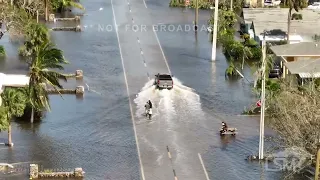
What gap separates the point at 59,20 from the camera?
3880 inches

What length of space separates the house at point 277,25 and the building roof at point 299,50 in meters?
9.72

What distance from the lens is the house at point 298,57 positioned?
6481 cm

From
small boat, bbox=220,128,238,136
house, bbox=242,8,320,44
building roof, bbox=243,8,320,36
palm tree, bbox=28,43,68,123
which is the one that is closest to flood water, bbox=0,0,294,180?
small boat, bbox=220,128,238,136

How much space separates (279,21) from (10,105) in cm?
4399

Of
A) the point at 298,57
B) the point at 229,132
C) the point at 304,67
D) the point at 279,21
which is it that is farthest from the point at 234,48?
the point at 229,132

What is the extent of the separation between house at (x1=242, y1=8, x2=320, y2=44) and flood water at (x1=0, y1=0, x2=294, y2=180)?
5.50m

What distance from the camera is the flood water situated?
49.1 metres

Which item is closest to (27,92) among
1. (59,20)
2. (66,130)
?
(66,130)

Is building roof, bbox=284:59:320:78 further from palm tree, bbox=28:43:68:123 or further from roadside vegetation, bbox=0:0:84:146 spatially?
palm tree, bbox=28:43:68:123

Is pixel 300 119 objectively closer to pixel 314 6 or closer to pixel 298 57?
pixel 298 57

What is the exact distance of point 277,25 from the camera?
288 feet

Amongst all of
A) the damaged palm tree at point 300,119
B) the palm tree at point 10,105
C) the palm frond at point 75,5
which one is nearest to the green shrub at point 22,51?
the palm tree at point 10,105

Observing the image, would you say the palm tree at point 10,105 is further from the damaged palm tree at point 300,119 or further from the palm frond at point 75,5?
the palm frond at point 75,5

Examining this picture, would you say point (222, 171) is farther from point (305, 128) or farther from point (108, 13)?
point (108, 13)
